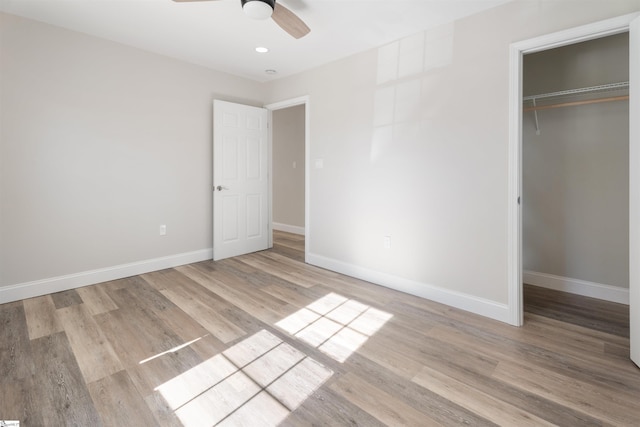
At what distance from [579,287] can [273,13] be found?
368 cm

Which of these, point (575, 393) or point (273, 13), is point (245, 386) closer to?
point (575, 393)

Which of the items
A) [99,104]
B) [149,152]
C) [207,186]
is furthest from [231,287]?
[99,104]

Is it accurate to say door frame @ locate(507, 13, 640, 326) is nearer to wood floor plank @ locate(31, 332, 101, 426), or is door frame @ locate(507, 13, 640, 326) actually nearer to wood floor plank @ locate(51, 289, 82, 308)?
wood floor plank @ locate(31, 332, 101, 426)

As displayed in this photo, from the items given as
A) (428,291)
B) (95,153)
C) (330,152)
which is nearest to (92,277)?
(95,153)

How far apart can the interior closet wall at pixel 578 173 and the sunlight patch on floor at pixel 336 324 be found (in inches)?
79.1

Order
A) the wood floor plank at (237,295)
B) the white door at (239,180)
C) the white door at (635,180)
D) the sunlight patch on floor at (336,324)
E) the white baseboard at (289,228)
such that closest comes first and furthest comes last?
the white door at (635,180) < the sunlight patch on floor at (336,324) < the wood floor plank at (237,295) < the white door at (239,180) < the white baseboard at (289,228)

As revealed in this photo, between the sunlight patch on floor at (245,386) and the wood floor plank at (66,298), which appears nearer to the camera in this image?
the sunlight patch on floor at (245,386)

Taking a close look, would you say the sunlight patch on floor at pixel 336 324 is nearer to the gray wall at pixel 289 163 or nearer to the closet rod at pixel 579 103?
the closet rod at pixel 579 103

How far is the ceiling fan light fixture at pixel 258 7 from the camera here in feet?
6.56

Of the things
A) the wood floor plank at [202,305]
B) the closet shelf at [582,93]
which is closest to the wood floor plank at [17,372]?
the wood floor plank at [202,305]

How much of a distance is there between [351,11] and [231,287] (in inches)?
109

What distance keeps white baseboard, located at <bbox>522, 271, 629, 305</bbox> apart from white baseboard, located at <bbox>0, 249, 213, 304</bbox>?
3957 millimetres

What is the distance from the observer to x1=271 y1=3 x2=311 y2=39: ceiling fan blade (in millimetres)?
2108

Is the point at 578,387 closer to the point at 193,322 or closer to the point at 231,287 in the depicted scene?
the point at 193,322
